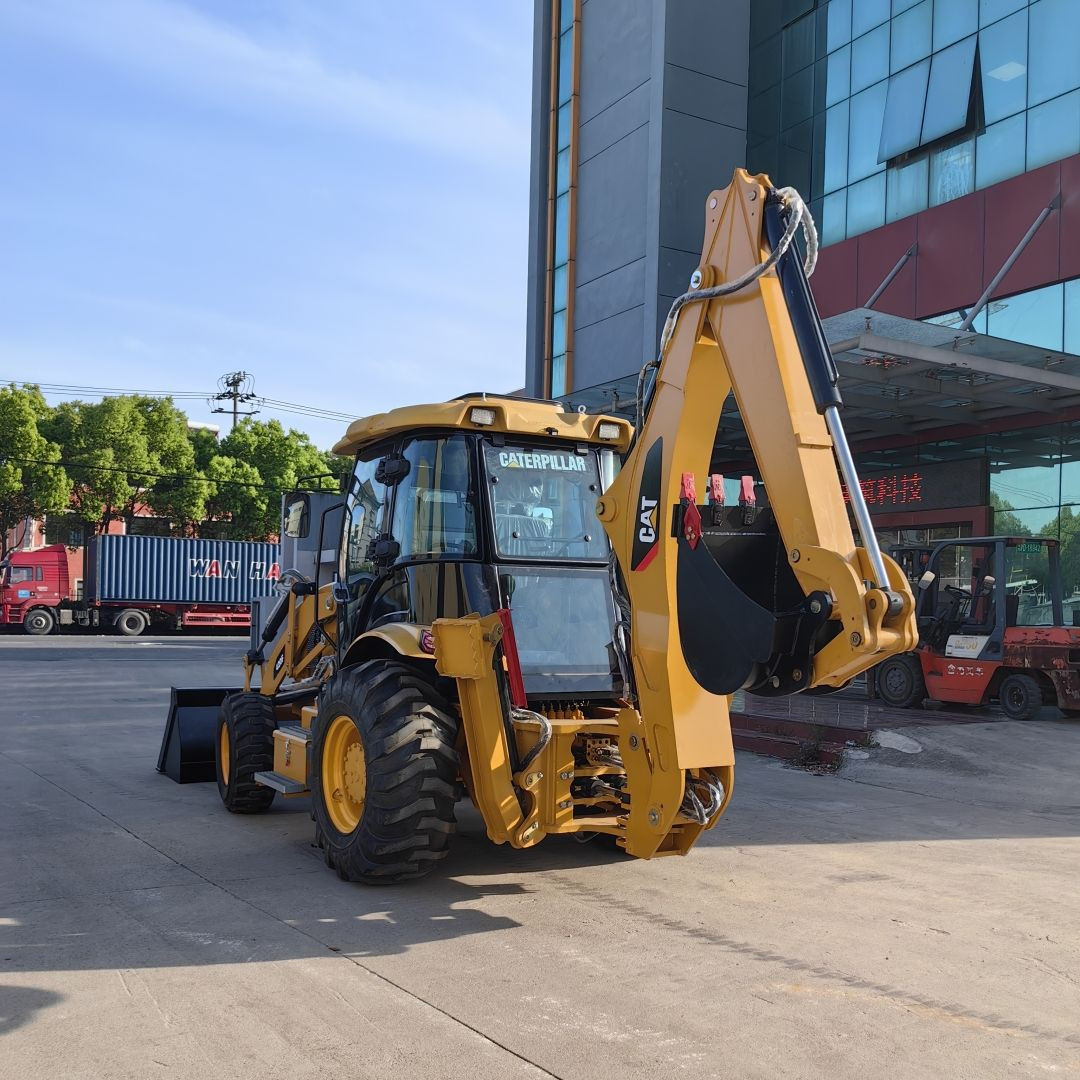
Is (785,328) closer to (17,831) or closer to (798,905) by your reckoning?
(798,905)

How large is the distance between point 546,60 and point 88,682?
1934 cm

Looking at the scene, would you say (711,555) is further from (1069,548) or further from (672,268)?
(672,268)

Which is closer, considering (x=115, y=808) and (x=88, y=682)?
(x=115, y=808)

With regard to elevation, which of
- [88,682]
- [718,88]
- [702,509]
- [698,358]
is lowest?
[88,682]

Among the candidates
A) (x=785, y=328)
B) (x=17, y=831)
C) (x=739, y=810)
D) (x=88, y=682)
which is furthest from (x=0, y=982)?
(x=88, y=682)

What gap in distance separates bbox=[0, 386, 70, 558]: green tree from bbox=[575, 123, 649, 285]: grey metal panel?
24.1 m

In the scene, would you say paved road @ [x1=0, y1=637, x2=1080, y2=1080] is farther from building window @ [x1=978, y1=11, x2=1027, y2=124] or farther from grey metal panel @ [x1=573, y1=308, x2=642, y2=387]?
grey metal panel @ [x1=573, y1=308, x2=642, y2=387]

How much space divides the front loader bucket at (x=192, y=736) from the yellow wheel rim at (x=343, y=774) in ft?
11.6

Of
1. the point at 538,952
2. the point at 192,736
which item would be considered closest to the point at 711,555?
the point at 538,952

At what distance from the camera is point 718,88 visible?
24453 millimetres

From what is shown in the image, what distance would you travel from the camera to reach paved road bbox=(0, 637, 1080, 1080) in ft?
12.9

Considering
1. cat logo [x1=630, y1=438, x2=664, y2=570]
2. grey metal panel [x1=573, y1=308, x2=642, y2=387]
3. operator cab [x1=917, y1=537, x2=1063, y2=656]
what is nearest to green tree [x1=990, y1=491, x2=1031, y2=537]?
operator cab [x1=917, y1=537, x2=1063, y2=656]

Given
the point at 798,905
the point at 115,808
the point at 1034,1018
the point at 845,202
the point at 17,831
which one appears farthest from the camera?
the point at 845,202

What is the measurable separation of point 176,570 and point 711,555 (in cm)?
3547
